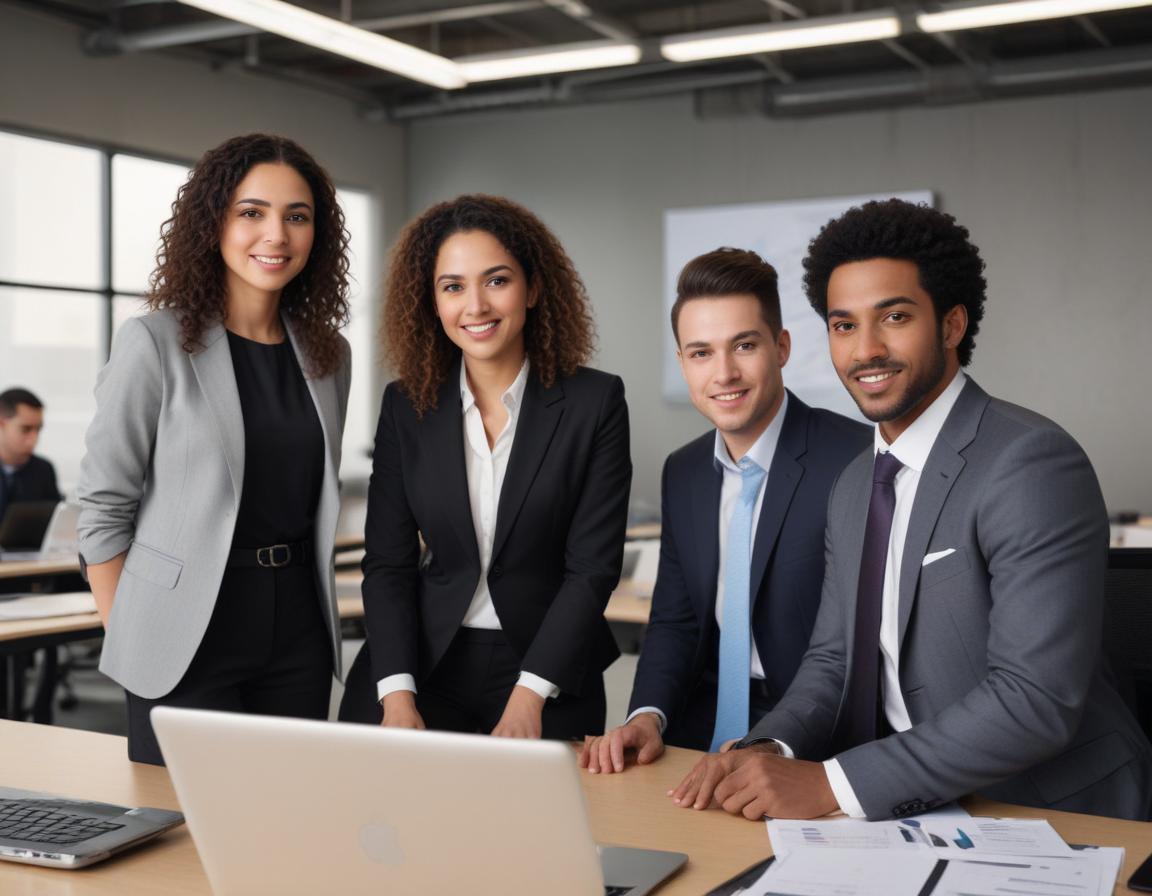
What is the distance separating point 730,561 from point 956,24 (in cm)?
462

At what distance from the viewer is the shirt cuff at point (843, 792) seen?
1568 millimetres

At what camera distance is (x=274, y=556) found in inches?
87.0

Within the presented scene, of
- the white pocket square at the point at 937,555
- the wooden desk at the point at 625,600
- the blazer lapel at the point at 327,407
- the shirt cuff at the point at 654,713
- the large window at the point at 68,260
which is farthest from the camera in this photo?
the large window at the point at 68,260

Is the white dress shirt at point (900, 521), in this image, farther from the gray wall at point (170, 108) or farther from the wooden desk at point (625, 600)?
the gray wall at point (170, 108)

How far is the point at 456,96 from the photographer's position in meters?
9.31

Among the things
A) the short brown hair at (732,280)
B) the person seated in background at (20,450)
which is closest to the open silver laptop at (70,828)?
the short brown hair at (732,280)

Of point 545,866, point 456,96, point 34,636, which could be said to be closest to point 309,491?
point 545,866

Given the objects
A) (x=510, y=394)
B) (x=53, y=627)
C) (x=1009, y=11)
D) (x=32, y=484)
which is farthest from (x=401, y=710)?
(x=32, y=484)

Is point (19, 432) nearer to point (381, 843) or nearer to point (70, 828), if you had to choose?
point (70, 828)

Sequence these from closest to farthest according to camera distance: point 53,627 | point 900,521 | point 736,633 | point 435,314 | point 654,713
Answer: point 900,521 → point 654,713 → point 736,633 → point 435,314 → point 53,627

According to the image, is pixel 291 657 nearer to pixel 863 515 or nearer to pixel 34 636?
pixel 863 515

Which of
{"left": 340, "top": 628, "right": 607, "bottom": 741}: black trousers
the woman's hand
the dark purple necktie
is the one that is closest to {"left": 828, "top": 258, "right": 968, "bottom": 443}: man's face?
the dark purple necktie

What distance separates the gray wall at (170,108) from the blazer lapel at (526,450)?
19.5 ft

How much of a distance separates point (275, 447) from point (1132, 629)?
1.53 metres
